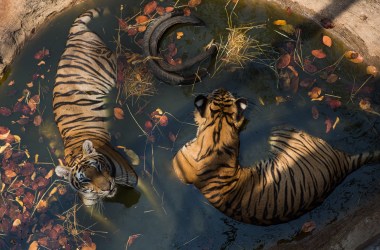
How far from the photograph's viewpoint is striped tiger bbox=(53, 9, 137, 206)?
4.33 metres

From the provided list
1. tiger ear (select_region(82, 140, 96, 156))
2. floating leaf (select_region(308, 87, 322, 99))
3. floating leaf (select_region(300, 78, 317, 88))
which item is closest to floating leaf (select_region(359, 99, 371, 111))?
floating leaf (select_region(308, 87, 322, 99))

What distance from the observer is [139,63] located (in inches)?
213

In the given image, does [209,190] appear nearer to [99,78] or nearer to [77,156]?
[77,156]

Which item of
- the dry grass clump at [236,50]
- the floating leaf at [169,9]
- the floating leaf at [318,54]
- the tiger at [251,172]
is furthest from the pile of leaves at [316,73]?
the floating leaf at [169,9]

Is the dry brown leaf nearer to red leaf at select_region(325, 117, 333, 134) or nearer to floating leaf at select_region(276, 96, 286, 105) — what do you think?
floating leaf at select_region(276, 96, 286, 105)

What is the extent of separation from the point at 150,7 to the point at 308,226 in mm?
3401

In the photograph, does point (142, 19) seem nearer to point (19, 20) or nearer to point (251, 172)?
point (19, 20)

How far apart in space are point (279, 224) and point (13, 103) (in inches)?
146

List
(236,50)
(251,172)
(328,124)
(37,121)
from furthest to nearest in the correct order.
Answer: (37,121) < (236,50) < (328,124) < (251,172)

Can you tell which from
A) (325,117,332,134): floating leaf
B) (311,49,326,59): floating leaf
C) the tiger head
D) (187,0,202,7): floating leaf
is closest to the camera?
the tiger head

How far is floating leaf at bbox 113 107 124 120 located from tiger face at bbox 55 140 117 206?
90cm

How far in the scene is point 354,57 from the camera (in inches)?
206

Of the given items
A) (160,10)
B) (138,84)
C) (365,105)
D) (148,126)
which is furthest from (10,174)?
(365,105)

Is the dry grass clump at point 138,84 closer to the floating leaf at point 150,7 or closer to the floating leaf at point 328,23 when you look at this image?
the floating leaf at point 150,7
